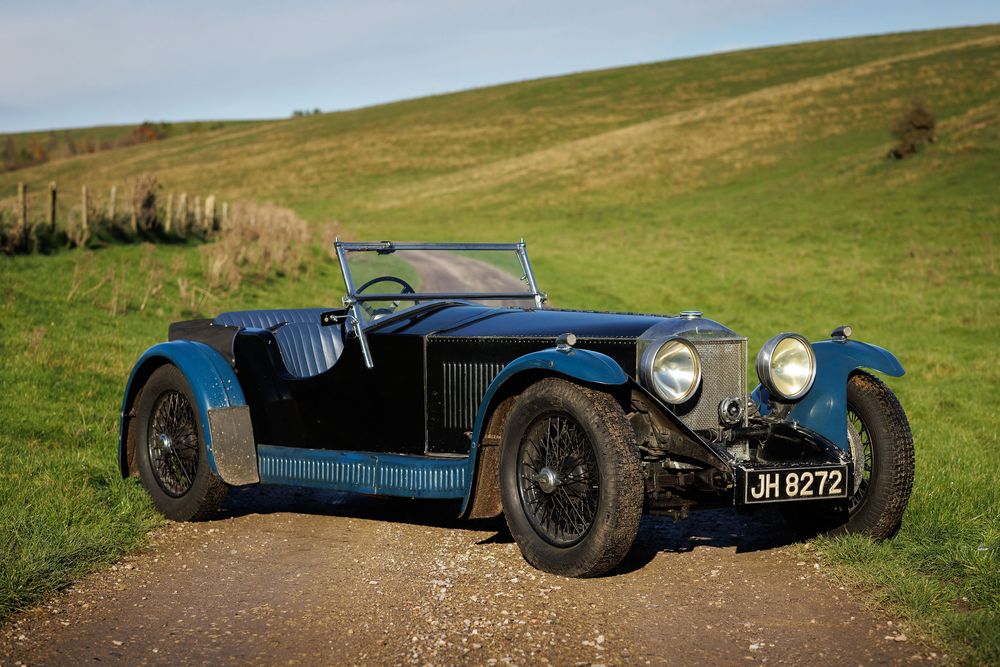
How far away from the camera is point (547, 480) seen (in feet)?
16.0

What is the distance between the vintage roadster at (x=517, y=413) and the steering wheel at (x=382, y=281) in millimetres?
16

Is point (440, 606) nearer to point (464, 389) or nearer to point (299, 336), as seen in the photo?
point (464, 389)

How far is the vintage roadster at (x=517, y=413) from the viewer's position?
4.79 m

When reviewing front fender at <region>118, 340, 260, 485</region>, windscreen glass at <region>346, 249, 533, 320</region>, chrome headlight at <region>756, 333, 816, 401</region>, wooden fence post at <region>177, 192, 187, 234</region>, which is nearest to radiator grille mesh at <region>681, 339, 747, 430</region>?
chrome headlight at <region>756, 333, 816, 401</region>

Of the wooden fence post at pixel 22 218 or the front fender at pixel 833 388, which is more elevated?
the wooden fence post at pixel 22 218

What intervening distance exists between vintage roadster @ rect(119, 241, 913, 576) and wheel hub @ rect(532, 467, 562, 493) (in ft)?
0.04

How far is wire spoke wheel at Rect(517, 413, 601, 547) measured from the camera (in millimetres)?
4785

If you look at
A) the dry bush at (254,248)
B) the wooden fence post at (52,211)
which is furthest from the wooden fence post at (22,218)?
the dry bush at (254,248)

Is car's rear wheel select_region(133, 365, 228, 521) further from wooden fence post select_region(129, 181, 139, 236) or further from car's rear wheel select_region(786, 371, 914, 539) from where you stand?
wooden fence post select_region(129, 181, 139, 236)

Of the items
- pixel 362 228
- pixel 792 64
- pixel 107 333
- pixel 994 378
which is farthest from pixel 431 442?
pixel 792 64

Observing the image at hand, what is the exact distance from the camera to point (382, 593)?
463 cm

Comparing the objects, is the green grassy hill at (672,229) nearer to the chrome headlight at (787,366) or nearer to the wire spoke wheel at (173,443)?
the wire spoke wheel at (173,443)

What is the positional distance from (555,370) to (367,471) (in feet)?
4.41

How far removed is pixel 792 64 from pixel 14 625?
231 ft
